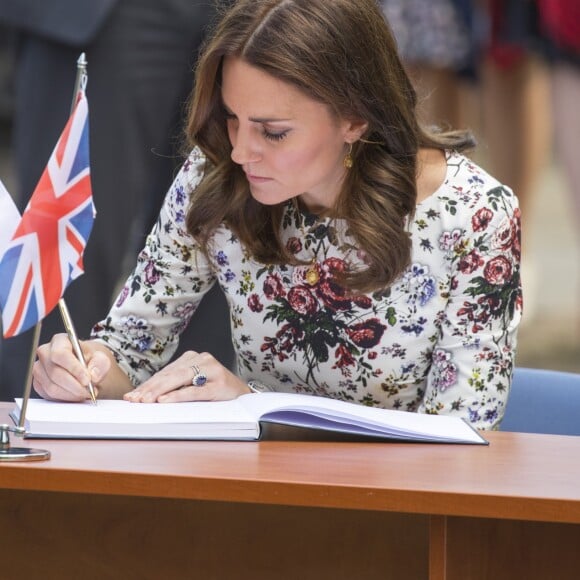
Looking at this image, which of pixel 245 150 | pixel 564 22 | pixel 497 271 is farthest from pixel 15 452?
pixel 564 22

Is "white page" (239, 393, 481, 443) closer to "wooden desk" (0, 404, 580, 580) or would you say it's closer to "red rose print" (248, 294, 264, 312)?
"wooden desk" (0, 404, 580, 580)

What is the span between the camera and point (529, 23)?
4.36 m

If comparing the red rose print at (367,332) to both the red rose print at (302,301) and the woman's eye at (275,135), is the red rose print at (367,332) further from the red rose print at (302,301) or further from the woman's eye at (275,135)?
the woman's eye at (275,135)

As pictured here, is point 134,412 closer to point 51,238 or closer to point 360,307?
point 51,238

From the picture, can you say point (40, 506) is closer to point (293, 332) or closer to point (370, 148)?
point (293, 332)

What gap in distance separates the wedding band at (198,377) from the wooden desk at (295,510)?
239 mm

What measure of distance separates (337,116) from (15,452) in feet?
2.32

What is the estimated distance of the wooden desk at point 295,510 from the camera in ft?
4.45

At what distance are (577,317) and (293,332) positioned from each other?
323cm

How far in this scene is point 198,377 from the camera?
1835 mm

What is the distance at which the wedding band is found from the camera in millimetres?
1833

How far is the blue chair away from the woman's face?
413 mm

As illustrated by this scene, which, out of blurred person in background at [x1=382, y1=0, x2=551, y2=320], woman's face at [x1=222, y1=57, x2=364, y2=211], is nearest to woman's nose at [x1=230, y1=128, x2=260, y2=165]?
woman's face at [x1=222, y1=57, x2=364, y2=211]

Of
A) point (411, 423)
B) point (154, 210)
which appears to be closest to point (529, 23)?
point (154, 210)
